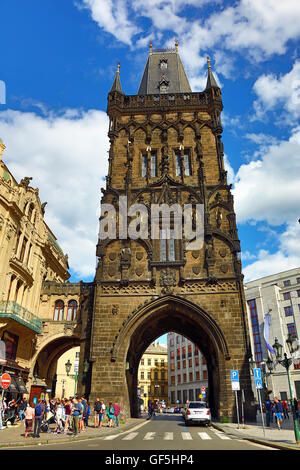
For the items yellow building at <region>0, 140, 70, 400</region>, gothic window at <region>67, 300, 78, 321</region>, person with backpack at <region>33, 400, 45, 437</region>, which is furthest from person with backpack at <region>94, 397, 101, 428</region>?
gothic window at <region>67, 300, 78, 321</region>

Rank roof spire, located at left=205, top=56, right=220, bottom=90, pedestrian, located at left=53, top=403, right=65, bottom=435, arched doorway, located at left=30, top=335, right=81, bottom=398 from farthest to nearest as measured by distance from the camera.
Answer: roof spire, located at left=205, top=56, right=220, bottom=90 → arched doorway, located at left=30, top=335, right=81, bottom=398 → pedestrian, located at left=53, top=403, right=65, bottom=435

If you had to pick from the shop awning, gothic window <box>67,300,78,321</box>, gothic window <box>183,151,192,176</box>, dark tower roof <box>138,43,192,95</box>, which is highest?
dark tower roof <box>138,43,192,95</box>

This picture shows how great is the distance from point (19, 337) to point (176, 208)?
1486cm

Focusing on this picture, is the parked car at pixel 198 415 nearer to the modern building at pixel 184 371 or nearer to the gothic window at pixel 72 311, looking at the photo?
the gothic window at pixel 72 311

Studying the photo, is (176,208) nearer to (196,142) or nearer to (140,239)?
(140,239)

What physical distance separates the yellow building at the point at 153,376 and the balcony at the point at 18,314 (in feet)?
175

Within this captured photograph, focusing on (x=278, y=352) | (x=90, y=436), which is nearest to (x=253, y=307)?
(x=278, y=352)

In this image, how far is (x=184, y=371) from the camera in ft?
223

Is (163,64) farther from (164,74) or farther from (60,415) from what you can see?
(60,415)

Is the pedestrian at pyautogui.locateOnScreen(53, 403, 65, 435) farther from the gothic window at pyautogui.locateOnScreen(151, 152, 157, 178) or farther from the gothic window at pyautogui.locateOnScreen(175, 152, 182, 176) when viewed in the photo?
the gothic window at pyautogui.locateOnScreen(175, 152, 182, 176)

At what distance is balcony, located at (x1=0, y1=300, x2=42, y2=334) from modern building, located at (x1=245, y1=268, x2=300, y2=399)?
33863 mm

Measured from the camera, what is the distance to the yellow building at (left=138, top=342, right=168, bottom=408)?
75.8 metres

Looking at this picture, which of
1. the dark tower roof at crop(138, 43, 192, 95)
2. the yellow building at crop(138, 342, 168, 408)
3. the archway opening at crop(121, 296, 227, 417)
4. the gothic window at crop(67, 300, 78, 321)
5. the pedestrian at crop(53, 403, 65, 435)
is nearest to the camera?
the pedestrian at crop(53, 403, 65, 435)

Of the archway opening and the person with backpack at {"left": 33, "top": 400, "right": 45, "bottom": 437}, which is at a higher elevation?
the archway opening
